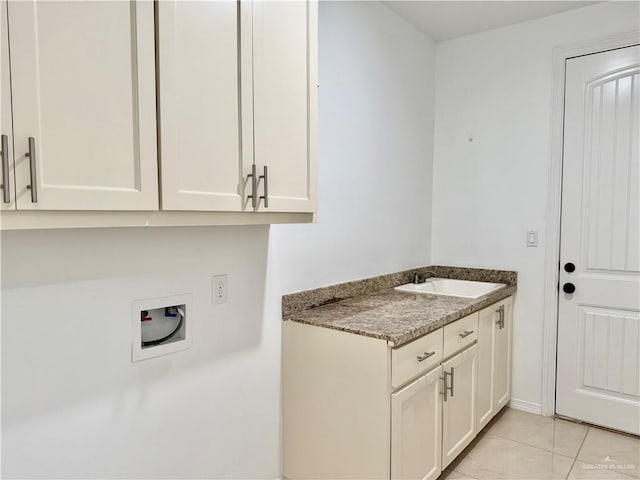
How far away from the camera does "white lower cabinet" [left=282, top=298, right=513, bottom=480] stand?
69.9 inches

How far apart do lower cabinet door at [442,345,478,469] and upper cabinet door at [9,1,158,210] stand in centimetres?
163

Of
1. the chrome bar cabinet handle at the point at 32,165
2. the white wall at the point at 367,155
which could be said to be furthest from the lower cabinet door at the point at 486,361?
the chrome bar cabinet handle at the point at 32,165

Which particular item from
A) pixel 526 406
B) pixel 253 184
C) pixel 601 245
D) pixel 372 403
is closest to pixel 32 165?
pixel 253 184

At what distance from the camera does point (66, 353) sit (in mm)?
1339

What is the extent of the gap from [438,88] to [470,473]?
8.32ft

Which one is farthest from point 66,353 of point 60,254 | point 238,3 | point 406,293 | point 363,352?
point 406,293

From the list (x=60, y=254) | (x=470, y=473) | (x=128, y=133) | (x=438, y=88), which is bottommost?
(x=470, y=473)

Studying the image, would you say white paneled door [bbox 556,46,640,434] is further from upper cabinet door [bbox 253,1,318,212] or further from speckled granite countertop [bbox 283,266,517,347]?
upper cabinet door [bbox 253,1,318,212]

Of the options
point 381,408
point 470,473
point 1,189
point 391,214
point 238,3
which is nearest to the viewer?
point 1,189

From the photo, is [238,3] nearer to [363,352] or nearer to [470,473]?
[363,352]

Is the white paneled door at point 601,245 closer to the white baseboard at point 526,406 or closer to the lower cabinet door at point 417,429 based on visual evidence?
the white baseboard at point 526,406

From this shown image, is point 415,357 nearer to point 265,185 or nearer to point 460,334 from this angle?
point 460,334

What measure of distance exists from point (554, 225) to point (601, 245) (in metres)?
0.29

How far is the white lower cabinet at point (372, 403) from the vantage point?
1.78m
